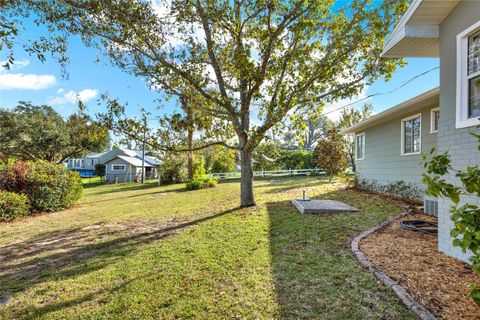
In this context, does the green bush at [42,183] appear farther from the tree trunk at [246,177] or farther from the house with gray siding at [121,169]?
the house with gray siding at [121,169]

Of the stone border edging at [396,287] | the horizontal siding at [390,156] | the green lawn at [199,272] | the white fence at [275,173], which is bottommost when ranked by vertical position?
the green lawn at [199,272]

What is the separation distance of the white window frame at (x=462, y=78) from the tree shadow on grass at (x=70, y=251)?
5.88 metres

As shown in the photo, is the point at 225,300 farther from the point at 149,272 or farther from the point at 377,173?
the point at 377,173

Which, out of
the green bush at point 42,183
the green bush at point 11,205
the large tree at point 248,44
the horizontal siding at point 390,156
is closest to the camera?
the large tree at point 248,44

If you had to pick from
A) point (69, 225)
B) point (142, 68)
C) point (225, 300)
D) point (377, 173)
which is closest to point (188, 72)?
point (142, 68)

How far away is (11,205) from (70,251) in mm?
5939

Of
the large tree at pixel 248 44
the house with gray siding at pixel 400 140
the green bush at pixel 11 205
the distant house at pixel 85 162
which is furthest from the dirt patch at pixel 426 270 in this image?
the distant house at pixel 85 162

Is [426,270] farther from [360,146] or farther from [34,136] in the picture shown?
[34,136]

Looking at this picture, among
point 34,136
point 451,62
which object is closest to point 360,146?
point 451,62

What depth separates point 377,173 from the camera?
11789 mm

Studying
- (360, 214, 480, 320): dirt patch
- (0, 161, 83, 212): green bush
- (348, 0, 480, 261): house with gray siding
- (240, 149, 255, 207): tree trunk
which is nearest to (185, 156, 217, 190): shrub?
(0, 161, 83, 212): green bush

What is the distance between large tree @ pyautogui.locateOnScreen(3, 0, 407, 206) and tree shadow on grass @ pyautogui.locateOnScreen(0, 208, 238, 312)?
3.88m

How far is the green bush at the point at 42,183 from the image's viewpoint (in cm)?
959

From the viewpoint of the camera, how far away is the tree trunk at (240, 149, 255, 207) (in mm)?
8711
